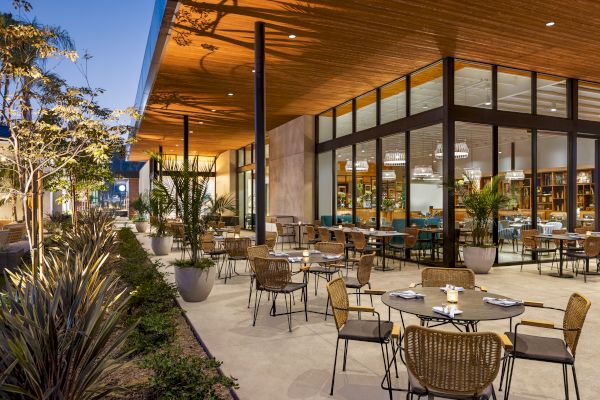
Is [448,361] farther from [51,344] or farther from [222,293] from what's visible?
[222,293]

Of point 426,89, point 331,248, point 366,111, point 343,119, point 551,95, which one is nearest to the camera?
point 331,248

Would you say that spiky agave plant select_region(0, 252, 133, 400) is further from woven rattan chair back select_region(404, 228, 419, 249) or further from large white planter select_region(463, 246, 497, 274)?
woven rattan chair back select_region(404, 228, 419, 249)

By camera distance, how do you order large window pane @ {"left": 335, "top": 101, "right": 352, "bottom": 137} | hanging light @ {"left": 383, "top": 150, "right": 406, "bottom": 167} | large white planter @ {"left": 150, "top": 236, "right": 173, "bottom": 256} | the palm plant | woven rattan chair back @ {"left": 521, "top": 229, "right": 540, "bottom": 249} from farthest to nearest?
1. large window pane @ {"left": 335, "top": 101, "right": 352, "bottom": 137}
2. hanging light @ {"left": 383, "top": 150, "right": 406, "bottom": 167}
3. large white planter @ {"left": 150, "top": 236, "right": 173, "bottom": 256}
4. woven rattan chair back @ {"left": 521, "top": 229, "right": 540, "bottom": 249}
5. the palm plant

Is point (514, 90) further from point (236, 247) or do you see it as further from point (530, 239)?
point (236, 247)

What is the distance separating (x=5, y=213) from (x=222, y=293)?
18542mm

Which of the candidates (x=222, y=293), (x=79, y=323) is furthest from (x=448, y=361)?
(x=222, y=293)

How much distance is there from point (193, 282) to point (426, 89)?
6.81 metres

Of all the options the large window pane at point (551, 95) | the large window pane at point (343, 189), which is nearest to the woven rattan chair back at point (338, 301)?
the large window pane at point (551, 95)

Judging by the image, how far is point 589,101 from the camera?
11.0m

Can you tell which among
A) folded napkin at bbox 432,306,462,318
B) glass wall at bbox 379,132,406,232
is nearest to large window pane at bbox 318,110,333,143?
glass wall at bbox 379,132,406,232

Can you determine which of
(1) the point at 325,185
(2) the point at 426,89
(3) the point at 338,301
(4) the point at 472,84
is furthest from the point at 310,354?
(1) the point at 325,185

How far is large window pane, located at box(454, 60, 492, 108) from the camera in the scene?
362 inches

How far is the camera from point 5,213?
2028 cm

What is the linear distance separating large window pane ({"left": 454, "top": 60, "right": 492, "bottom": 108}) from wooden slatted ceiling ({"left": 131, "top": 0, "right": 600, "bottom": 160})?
0.34m
